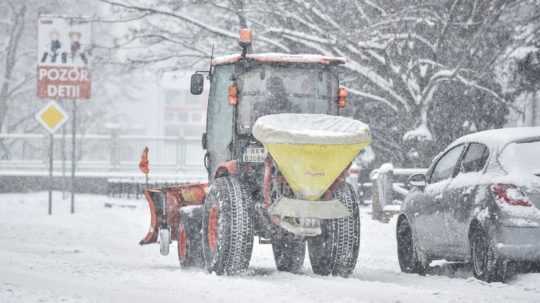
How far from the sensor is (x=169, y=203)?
1284 cm

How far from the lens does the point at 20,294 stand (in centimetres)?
855

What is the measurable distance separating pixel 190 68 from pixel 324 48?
3794 millimetres

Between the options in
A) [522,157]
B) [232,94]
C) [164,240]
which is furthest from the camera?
[164,240]

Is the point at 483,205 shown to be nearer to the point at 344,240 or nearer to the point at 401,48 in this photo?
the point at 344,240

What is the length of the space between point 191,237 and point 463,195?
10.8 feet

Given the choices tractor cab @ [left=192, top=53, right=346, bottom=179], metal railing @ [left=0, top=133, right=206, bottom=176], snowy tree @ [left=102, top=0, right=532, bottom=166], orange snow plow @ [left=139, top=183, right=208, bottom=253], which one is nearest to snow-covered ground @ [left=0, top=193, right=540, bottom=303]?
orange snow plow @ [left=139, top=183, right=208, bottom=253]

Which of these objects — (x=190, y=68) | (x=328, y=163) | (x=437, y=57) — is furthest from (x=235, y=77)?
(x=190, y=68)

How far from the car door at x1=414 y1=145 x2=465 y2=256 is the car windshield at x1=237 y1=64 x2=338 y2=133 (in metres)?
1.49

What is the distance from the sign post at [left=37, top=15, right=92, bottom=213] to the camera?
899 inches

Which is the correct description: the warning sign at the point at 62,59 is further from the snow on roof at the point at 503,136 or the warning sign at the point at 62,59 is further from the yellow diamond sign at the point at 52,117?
the snow on roof at the point at 503,136

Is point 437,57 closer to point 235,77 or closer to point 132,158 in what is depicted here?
point 235,77

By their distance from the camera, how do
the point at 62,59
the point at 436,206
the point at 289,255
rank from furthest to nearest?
the point at 62,59
the point at 289,255
the point at 436,206

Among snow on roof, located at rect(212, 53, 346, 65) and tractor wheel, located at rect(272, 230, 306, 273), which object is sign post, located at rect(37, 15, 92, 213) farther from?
snow on roof, located at rect(212, 53, 346, 65)

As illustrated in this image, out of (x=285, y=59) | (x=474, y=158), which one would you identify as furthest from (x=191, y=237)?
(x=474, y=158)
